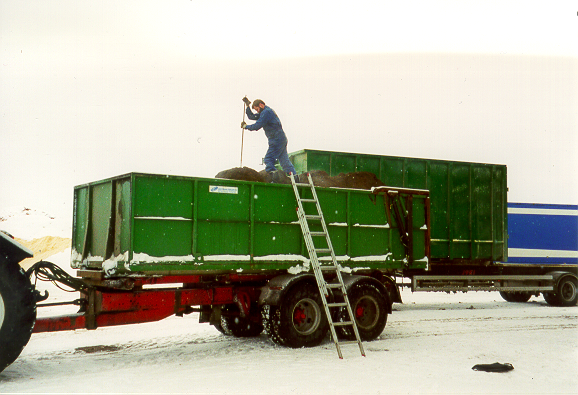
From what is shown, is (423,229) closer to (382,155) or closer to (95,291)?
(382,155)

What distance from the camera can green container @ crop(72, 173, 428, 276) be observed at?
7172mm

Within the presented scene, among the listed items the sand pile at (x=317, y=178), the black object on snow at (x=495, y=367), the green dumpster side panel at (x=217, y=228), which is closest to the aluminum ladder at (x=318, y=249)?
the green dumpster side panel at (x=217, y=228)

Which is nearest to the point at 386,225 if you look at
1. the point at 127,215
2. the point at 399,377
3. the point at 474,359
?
the point at 474,359

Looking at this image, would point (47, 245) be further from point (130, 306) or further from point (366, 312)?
point (366, 312)

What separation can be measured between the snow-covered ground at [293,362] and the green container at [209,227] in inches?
49.1

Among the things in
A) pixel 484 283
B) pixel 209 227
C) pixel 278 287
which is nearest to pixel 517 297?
pixel 484 283

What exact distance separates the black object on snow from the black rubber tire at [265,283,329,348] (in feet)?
8.07

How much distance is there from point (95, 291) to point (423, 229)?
5.69 metres

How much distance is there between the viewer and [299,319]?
8312mm

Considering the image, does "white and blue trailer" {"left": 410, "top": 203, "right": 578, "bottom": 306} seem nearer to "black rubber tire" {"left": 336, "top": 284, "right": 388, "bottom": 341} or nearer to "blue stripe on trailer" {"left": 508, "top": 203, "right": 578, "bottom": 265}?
"blue stripe on trailer" {"left": 508, "top": 203, "right": 578, "bottom": 265}

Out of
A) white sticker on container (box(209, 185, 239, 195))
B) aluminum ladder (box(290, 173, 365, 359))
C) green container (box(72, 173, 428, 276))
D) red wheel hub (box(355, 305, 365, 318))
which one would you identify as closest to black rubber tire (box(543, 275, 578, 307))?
green container (box(72, 173, 428, 276))

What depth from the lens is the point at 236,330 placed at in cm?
949

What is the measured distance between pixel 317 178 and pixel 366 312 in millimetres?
2696

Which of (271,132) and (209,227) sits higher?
(271,132)
